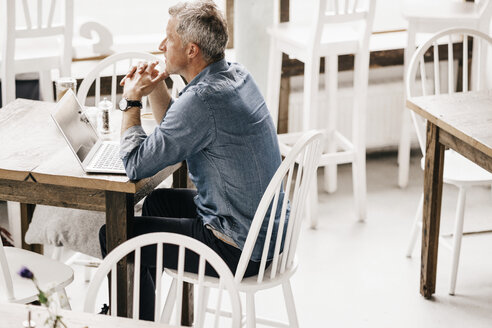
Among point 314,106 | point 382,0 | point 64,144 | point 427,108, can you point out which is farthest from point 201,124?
point 382,0

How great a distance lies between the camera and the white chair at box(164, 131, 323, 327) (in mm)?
2396

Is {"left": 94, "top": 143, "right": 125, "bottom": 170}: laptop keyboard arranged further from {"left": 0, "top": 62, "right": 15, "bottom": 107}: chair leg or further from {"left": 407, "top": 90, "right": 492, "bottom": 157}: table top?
{"left": 407, "top": 90, "right": 492, "bottom": 157}: table top

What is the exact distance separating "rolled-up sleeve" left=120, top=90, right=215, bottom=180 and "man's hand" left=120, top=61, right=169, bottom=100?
0.63ft

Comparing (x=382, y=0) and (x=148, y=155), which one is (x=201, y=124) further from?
(x=382, y=0)

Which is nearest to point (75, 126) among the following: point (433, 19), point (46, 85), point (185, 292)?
point (185, 292)

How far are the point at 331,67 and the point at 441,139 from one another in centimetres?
112

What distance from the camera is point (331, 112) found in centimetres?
427

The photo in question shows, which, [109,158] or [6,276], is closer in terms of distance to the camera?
[6,276]

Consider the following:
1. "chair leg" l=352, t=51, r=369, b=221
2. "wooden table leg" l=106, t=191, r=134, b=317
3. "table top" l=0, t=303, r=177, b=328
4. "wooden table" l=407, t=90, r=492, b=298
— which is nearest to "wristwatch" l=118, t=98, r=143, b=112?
"wooden table leg" l=106, t=191, r=134, b=317

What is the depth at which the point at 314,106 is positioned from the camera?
3.82 meters

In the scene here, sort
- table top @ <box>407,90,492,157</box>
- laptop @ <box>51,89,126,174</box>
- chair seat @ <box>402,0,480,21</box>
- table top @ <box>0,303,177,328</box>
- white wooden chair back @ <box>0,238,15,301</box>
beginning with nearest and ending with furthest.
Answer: table top @ <box>0,303,177,328</box> → white wooden chair back @ <box>0,238,15,301</box> → laptop @ <box>51,89,126,174</box> → table top @ <box>407,90,492,157</box> → chair seat @ <box>402,0,480,21</box>

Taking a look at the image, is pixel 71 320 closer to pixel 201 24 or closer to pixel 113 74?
pixel 201 24

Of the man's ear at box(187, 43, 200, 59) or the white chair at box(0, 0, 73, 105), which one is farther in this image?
the white chair at box(0, 0, 73, 105)

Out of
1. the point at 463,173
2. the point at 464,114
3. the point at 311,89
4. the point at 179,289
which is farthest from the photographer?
the point at 311,89
